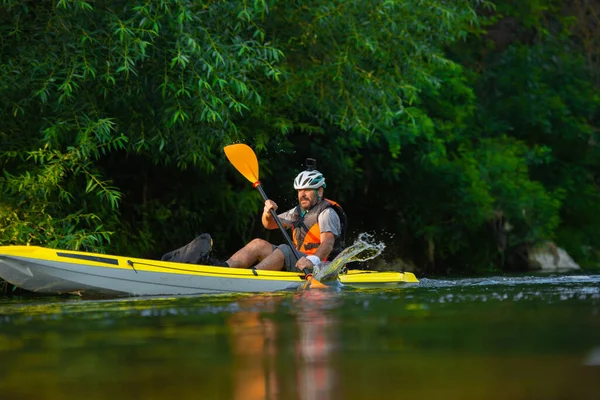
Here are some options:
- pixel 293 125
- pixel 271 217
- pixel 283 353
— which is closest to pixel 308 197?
pixel 271 217

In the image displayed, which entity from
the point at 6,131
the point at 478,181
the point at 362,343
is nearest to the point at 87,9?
the point at 6,131

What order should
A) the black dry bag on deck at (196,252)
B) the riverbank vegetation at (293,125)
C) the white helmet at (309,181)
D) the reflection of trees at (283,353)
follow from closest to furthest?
the reflection of trees at (283,353) < the black dry bag on deck at (196,252) < the white helmet at (309,181) < the riverbank vegetation at (293,125)

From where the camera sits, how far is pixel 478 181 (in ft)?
62.3

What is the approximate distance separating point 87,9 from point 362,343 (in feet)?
21.5

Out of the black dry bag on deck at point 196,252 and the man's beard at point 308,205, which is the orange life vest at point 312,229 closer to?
the man's beard at point 308,205

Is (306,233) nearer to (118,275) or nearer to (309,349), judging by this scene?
(118,275)

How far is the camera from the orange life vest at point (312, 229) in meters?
11.0

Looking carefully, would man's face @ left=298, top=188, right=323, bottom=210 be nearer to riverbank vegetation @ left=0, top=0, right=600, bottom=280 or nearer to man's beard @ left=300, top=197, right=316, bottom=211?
man's beard @ left=300, top=197, right=316, bottom=211

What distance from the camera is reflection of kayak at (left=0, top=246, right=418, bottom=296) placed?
9969 millimetres

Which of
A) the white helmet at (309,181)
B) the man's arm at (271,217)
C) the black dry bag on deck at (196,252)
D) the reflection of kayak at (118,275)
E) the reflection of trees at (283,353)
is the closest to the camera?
the reflection of trees at (283,353)

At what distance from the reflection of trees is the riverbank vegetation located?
12.8 ft

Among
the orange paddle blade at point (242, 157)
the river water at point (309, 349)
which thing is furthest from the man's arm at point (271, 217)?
the river water at point (309, 349)

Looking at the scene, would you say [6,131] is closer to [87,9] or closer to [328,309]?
[87,9]

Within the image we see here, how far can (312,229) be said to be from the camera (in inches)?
438
